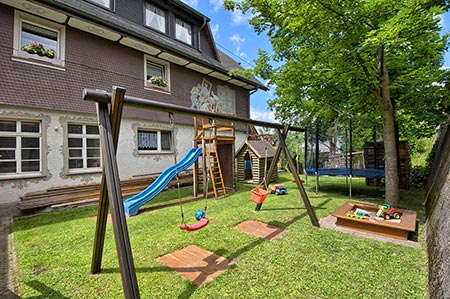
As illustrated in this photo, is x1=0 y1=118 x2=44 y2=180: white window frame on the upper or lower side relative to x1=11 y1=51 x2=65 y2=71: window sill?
lower

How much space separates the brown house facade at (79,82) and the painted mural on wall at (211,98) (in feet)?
0.89

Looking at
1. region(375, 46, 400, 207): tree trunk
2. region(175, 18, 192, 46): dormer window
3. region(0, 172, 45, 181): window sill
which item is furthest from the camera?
region(175, 18, 192, 46): dormer window

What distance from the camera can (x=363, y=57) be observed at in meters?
→ 5.15

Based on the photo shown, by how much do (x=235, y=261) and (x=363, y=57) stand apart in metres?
5.59

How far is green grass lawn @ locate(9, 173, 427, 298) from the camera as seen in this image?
2430 mm

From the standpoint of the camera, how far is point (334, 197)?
7.18 meters

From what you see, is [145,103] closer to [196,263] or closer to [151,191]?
[196,263]

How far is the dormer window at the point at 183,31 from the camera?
10.9m

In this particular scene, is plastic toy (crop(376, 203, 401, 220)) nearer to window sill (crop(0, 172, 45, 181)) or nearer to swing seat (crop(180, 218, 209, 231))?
swing seat (crop(180, 218, 209, 231))

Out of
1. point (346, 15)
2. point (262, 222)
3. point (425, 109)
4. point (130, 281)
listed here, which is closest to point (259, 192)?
point (262, 222)

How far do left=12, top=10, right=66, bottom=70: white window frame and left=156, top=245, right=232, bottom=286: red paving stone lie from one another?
23.9ft

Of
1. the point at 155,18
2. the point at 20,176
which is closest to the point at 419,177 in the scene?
the point at 155,18

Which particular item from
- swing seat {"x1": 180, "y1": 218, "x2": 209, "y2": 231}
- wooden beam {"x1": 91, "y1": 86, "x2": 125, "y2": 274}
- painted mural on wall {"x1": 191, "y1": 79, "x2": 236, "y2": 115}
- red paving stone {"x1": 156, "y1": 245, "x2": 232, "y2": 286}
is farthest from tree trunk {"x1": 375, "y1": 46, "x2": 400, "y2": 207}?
painted mural on wall {"x1": 191, "y1": 79, "x2": 236, "y2": 115}

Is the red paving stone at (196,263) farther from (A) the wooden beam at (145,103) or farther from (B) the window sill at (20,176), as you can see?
(B) the window sill at (20,176)
